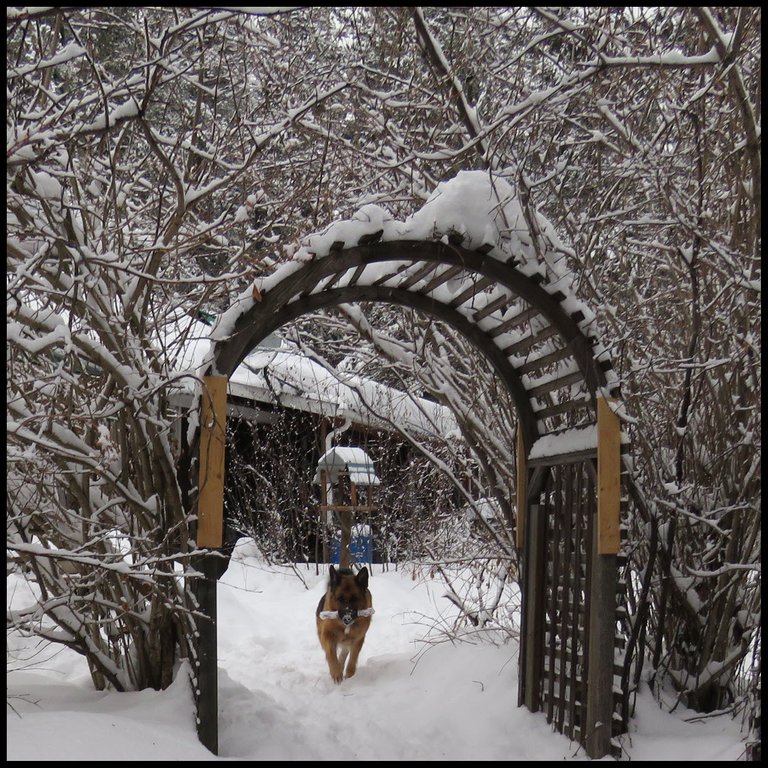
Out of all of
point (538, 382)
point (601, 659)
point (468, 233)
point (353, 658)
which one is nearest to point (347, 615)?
point (353, 658)

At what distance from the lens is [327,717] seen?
606 cm

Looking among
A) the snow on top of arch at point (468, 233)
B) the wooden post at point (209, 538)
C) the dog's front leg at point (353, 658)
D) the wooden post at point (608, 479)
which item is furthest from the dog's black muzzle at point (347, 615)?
the snow on top of arch at point (468, 233)

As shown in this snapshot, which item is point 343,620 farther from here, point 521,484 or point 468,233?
point 468,233

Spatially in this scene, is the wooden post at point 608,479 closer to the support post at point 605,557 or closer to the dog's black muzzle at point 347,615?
the support post at point 605,557

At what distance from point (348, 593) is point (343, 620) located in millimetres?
276

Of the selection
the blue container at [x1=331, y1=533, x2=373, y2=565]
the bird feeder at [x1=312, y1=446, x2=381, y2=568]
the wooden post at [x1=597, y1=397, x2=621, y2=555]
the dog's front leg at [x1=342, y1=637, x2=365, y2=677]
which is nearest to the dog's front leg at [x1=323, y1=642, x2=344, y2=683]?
the dog's front leg at [x1=342, y1=637, x2=365, y2=677]

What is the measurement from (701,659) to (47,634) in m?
3.57

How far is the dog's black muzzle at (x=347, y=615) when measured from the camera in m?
7.29

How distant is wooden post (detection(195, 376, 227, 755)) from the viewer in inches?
169

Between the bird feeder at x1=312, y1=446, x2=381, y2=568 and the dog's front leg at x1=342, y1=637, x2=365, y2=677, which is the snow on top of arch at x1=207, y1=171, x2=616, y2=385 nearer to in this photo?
the dog's front leg at x1=342, y1=637, x2=365, y2=677

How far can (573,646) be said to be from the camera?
506cm

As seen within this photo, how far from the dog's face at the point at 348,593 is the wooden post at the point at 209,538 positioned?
3033mm

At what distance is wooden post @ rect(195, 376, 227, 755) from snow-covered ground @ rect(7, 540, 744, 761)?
0.41ft

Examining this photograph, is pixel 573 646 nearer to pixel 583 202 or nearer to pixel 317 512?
pixel 583 202
